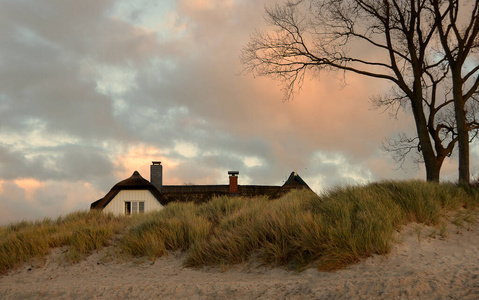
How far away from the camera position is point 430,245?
8.77m

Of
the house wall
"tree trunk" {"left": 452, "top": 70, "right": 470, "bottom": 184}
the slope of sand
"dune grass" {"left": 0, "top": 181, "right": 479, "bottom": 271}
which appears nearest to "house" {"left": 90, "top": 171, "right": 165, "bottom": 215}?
the house wall

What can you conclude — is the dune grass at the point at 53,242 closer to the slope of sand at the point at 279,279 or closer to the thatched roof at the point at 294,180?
the slope of sand at the point at 279,279

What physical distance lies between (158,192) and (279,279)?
21.6 metres

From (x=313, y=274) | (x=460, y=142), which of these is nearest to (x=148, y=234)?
(x=313, y=274)

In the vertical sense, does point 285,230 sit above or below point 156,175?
below

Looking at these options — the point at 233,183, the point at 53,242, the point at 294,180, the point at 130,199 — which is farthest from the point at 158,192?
the point at 53,242

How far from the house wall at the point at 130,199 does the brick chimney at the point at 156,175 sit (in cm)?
198

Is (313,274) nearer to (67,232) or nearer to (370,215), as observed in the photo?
(370,215)

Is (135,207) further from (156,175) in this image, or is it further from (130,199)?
(156,175)

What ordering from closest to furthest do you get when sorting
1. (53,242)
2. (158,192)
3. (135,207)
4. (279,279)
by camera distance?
(279,279) < (53,242) < (158,192) < (135,207)

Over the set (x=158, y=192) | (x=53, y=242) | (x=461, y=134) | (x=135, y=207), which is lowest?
(x=53, y=242)

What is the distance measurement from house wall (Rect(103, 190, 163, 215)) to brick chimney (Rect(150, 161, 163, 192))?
198cm

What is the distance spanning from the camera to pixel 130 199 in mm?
28844

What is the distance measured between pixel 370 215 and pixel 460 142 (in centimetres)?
974
